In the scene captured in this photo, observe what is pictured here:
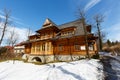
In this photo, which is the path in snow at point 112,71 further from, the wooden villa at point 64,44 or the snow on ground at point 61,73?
the wooden villa at point 64,44

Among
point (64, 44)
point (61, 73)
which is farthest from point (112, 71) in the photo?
point (64, 44)

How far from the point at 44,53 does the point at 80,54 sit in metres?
9.04

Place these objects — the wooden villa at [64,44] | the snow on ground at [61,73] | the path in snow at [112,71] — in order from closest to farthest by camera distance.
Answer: the snow on ground at [61,73] < the path in snow at [112,71] < the wooden villa at [64,44]

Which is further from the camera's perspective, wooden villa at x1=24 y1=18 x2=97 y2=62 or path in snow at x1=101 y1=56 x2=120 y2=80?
wooden villa at x1=24 y1=18 x2=97 y2=62

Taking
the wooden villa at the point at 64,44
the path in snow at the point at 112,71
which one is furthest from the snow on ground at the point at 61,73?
the wooden villa at the point at 64,44

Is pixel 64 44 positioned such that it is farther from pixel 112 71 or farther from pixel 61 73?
pixel 61 73

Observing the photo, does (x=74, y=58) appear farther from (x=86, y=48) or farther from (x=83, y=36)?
(x=83, y=36)

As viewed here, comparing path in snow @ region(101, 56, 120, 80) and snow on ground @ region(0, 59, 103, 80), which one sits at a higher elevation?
snow on ground @ region(0, 59, 103, 80)

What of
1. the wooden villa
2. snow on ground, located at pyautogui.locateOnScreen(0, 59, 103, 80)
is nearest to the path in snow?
snow on ground, located at pyautogui.locateOnScreen(0, 59, 103, 80)

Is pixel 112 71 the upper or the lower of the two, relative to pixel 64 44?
lower

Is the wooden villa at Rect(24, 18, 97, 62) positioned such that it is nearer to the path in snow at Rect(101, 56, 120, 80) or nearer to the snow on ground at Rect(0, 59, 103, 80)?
the path in snow at Rect(101, 56, 120, 80)

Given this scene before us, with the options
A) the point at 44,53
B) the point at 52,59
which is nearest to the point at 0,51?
the point at 44,53

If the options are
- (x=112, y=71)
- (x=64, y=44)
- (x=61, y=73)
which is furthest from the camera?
(x=64, y=44)

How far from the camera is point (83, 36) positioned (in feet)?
62.2
